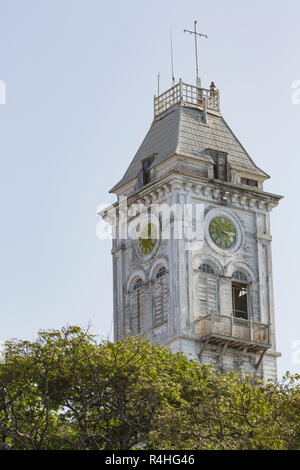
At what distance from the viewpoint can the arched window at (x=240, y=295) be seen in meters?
72.1

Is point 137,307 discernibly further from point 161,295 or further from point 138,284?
point 161,295

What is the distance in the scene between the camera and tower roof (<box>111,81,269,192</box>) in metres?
73.5

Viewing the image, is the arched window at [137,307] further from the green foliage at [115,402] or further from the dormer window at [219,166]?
the green foliage at [115,402]

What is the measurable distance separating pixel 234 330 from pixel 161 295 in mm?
4219

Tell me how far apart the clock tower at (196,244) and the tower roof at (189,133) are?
82 millimetres

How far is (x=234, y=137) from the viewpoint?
252 feet

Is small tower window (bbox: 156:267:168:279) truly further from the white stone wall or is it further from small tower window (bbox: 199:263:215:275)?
small tower window (bbox: 199:263:215:275)

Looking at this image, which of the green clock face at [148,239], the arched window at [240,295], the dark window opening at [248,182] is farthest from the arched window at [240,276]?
the dark window opening at [248,182]

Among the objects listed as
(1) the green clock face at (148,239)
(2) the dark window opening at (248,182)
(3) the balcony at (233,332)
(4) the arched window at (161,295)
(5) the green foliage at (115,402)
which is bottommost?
(5) the green foliage at (115,402)

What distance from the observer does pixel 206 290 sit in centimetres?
7044

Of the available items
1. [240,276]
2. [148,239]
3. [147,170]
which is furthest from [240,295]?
[147,170]

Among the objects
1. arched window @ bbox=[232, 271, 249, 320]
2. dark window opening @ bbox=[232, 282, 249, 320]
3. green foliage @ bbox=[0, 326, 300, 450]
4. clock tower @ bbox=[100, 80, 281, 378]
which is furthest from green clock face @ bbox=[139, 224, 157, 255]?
green foliage @ bbox=[0, 326, 300, 450]
